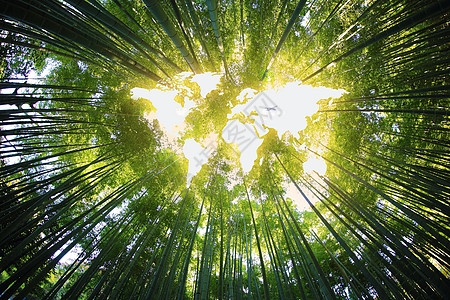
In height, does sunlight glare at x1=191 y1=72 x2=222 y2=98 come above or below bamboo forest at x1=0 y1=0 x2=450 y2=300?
above

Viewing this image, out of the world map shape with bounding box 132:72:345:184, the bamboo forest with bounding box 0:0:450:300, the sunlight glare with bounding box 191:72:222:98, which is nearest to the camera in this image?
the bamboo forest with bounding box 0:0:450:300

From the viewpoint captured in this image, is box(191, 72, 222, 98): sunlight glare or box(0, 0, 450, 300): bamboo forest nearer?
box(0, 0, 450, 300): bamboo forest

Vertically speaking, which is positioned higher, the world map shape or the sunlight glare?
the sunlight glare

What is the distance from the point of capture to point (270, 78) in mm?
4082

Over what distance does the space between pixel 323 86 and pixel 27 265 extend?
4228 mm

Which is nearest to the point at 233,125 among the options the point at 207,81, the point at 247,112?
the point at 247,112

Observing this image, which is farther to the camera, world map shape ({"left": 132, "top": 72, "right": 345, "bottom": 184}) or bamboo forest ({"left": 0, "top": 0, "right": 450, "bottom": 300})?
world map shape ({"left": 132, "top": 72, "right": 345, "bottom": 184})

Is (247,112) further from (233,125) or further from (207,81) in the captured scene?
(207,81)

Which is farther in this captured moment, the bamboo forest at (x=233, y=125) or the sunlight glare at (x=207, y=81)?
the sunlight glare at (x=207, y=81)

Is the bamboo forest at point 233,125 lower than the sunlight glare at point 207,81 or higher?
lower

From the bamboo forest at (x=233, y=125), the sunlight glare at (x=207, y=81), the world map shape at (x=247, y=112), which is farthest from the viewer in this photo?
the sunlight glare at (x=207, y=81)

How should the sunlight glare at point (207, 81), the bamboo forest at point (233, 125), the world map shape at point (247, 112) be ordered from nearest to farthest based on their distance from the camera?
the bamboo forest at point (233, 125) < the world map shape at point (247, 112) < the sunlight glare at point (207, 81)

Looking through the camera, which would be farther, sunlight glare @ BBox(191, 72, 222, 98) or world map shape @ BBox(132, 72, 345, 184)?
sunlight glare @ BBox(191, 72, 222, 98)

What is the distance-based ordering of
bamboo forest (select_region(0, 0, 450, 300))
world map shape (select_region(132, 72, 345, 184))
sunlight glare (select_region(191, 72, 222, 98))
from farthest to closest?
sunlight glare (select_region(191, 72, 222, 98)) → world map shape (select_region(132, 72, 345, 184)) → bamboo forest (select_region(0, 0, 450, 300))
